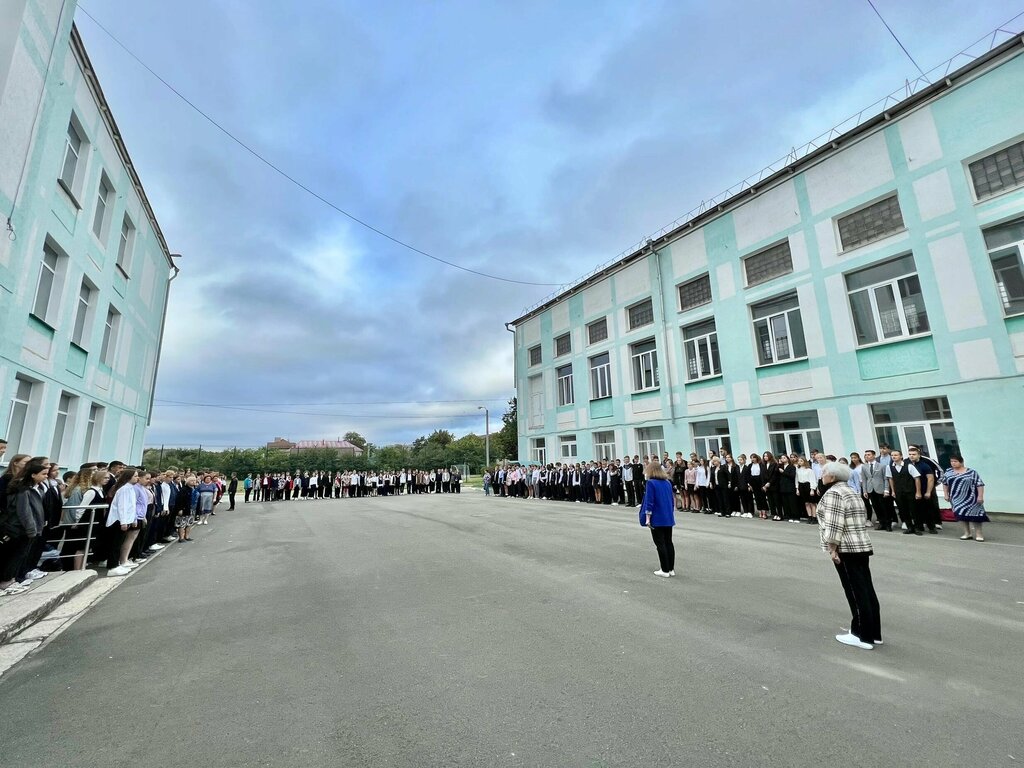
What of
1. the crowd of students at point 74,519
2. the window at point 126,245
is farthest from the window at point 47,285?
the crowd of students at point 74,519

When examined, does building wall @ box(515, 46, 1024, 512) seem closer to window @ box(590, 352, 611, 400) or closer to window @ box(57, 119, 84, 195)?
window @ box(590, 352, 611, 400)

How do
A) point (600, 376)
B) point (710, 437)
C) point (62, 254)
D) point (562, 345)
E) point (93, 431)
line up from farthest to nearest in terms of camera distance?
point (562, 345)
point (600, 376)
point (710, 437)
point (93, 431)
point (62, 254)

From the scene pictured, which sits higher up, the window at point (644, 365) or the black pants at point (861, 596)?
the window at point (644, 365)

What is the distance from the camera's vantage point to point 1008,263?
483 inches

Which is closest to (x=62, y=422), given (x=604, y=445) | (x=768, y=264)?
(x=604, y=445)

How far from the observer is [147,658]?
163 inches

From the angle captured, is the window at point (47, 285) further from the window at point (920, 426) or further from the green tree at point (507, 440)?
the green tree at point (507, 440)

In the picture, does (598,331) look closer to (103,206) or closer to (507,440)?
(103,206)

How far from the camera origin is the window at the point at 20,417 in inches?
420

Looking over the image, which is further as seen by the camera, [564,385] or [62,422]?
[564,385]

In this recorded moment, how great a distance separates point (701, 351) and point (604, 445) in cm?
748

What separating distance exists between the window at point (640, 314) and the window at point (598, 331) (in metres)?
1.64

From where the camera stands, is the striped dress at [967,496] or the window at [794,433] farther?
the window at [794,433]

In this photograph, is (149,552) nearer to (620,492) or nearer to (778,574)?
(778,574)
